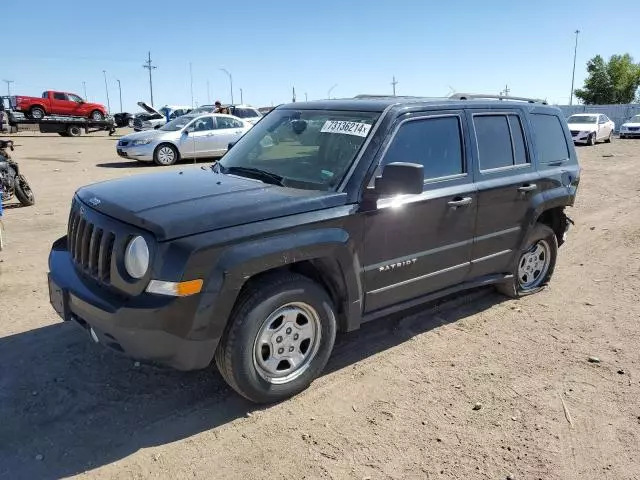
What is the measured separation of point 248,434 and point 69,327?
2.16m

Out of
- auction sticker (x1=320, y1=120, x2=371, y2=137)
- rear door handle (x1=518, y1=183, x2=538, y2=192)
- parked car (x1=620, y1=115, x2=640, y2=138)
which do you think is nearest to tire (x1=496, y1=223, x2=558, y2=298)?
rear door handle (x1=518, y1=183, x2=538, y2=192)

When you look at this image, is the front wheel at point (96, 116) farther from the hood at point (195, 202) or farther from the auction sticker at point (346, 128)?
the auction sticker at point (346, 128)

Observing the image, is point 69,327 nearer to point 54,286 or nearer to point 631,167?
point 54,286

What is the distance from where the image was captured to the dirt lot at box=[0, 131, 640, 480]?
2.91 metres

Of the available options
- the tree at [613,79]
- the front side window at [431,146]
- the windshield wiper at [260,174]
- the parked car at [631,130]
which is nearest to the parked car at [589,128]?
the parked car at [631,130]

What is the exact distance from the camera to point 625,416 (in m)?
3.41

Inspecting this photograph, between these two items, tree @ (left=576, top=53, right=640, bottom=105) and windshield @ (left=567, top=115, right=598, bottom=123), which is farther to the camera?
tree @ (left=576, top=53, right=640, bottom=105)

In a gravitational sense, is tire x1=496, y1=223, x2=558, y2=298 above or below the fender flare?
below

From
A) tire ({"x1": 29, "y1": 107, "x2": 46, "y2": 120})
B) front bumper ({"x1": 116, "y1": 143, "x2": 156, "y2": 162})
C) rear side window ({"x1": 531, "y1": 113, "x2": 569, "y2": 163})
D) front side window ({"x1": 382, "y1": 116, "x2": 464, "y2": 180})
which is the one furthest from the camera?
tire ({"x1": 29, "y1": 107, "x2": 46, "y2": 120})

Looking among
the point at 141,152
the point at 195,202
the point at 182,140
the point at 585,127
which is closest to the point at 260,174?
the point at 195,202

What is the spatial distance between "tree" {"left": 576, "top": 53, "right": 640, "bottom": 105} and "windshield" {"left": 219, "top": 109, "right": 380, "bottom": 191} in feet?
242

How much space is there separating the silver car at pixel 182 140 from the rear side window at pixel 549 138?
12.4 m

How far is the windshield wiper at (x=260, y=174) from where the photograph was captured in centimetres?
383

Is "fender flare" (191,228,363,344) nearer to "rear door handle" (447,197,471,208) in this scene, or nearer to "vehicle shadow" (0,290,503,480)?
"vehicle shadow" (0,290,503,480)
